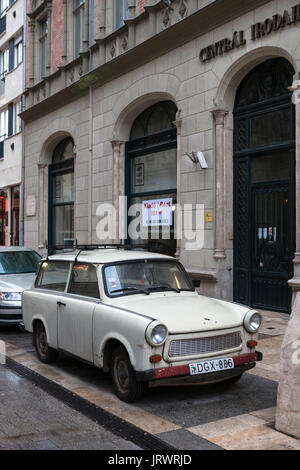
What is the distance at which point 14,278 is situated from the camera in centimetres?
1048

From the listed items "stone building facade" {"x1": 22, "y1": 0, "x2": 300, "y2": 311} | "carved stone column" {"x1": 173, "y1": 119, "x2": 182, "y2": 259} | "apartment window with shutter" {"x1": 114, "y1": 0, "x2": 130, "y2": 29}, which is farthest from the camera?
"apartment window with shutter" {"x1": 114, "y1": 0, "x2": 130, "y2": 29}

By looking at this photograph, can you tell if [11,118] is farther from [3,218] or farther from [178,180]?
[178,180]

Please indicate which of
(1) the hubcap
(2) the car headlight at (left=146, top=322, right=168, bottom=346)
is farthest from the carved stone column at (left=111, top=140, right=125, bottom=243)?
(2) the car headlight at (left=146, top=322, right=168, bottom=346)

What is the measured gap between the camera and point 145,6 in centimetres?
1374

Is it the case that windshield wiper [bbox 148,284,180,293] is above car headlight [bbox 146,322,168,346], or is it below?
above

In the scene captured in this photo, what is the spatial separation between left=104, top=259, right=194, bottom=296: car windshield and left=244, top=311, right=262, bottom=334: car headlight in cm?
100

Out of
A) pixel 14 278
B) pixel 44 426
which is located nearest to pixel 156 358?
pixel 44 426

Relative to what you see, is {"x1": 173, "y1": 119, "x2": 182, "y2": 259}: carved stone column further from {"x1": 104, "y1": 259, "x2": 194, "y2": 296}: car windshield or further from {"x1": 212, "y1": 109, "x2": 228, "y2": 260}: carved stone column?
{"x1": 104, "y1": 259, "x2": 194, "y2": 296}: car windshield

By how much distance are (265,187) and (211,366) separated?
20.9 feet

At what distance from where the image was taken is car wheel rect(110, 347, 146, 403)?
5270mm

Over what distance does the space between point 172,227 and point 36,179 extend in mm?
9234

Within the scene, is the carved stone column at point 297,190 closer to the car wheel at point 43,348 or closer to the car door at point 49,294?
the car door at point 49,294

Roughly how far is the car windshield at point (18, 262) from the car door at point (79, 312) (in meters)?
4.76

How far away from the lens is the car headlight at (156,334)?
501 centimetres
